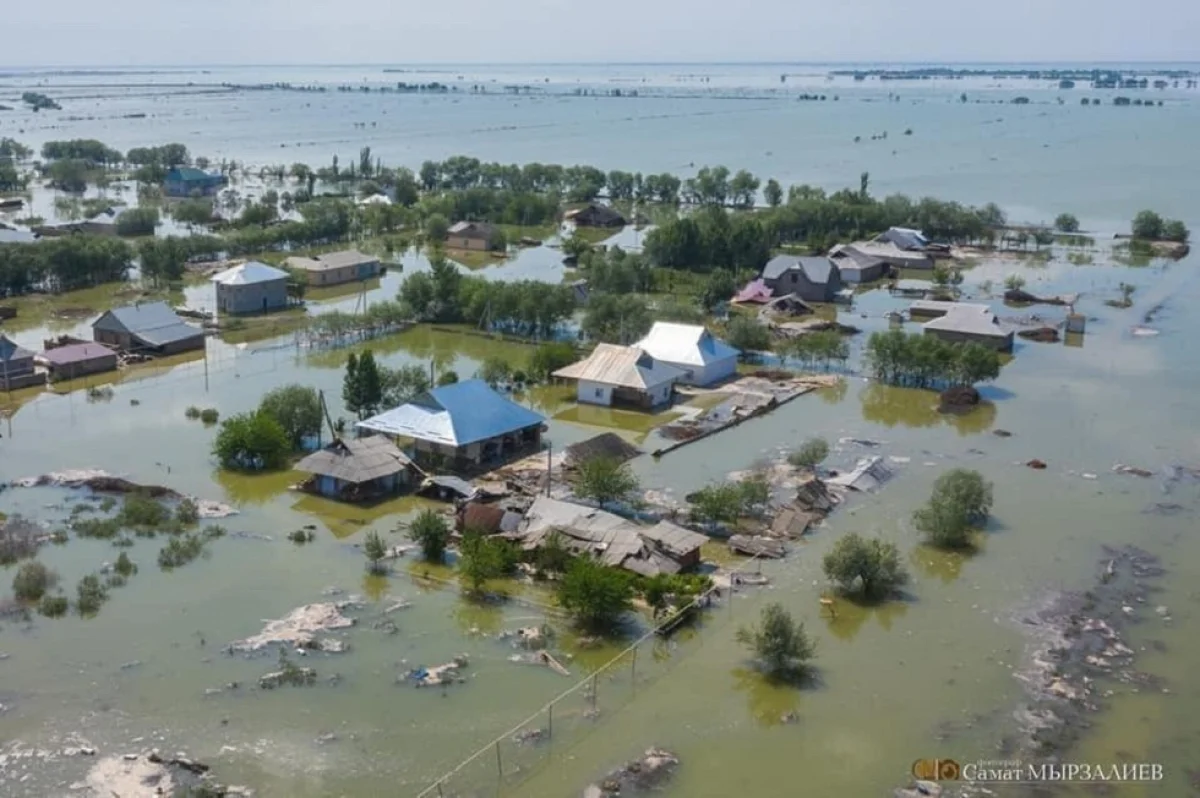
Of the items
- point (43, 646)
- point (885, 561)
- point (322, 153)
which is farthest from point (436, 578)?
point (322, 153)

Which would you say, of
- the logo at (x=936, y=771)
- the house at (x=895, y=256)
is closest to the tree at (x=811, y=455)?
the logo at (x=936, y=771)

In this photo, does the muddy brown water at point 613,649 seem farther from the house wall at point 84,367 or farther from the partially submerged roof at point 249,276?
the partially submerged roof at point 249,276

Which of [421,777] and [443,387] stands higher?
[443,387]

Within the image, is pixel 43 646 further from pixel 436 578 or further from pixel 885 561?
pixel 885 561

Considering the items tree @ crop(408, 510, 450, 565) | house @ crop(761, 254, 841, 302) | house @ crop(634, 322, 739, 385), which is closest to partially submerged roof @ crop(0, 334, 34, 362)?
tree @ crop(408, 510, 450, 565)

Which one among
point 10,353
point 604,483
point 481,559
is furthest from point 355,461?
point 10,353

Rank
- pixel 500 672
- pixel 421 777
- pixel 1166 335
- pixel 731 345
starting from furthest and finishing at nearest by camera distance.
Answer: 1. pixel 1166 335
2. pixel 731 345
3. pixel 500 672
4. pixel 421 777
